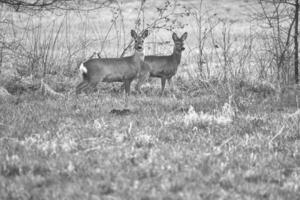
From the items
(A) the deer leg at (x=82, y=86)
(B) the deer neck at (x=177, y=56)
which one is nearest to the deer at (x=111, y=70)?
(A) the deer leg at (x=82, y=86)

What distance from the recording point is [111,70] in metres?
9.99

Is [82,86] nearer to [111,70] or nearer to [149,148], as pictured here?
[111,70]

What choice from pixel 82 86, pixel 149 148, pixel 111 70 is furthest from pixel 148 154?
pixel 111 70

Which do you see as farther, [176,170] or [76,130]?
[76,130]

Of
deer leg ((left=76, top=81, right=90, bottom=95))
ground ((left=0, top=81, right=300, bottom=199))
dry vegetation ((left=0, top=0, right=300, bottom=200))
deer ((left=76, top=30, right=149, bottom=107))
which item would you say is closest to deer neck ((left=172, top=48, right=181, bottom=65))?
deer ((left=76, top=30, right=149, bottom=107))

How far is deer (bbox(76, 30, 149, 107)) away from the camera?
31.9 ft

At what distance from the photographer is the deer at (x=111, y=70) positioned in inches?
382

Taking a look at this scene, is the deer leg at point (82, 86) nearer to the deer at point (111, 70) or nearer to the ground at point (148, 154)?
the deer at point (111, 70)

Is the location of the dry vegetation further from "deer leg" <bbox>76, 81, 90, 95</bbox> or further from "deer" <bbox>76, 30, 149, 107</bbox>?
"deer" <bbox>76, 30, 149, 107</bbox>

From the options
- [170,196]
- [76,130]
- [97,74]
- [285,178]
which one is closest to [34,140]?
[76,130]

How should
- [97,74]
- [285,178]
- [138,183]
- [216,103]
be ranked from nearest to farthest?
[138,183], [285,178], [216,103], [97,74]

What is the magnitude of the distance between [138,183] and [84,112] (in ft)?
9.10

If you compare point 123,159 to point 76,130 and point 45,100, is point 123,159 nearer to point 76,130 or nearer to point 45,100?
point 76,130

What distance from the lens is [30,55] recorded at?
411 inches
